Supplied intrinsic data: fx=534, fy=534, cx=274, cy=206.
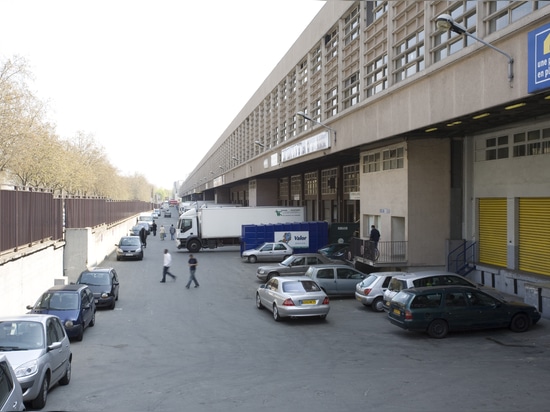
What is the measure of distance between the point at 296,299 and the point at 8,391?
11130 millimetres

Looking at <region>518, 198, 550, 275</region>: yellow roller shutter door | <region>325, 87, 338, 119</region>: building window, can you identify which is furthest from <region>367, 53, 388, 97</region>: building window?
<region>518, 198, 550, 275</region>: yellow roller shutter door

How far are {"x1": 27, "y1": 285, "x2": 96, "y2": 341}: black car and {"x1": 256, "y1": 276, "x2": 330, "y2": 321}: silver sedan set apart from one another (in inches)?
227

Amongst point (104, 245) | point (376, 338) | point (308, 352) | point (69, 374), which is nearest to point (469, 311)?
point (376, 338)

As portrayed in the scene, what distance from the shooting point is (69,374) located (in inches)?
416

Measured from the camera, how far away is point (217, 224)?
4225cm

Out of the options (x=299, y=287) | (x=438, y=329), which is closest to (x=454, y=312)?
(x=438, y=329)

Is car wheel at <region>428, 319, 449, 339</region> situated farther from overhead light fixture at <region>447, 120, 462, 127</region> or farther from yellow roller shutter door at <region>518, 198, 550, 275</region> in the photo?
overhead light fixture at <region>447, 120, 462, 127</region>

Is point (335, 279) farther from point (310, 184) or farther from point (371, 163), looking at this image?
point (310, 184)

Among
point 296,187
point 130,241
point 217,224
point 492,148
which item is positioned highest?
point 492,148

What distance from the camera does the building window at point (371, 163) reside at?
2708 cm

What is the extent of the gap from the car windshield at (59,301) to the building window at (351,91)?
16.7 m

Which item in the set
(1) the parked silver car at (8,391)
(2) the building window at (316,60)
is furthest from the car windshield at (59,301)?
(2) the building window at (316,60)

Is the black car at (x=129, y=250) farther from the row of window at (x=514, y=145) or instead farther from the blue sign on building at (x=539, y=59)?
the blue sign on building at (x=539, y=59)

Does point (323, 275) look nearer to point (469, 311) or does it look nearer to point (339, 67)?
point (469, 311)
